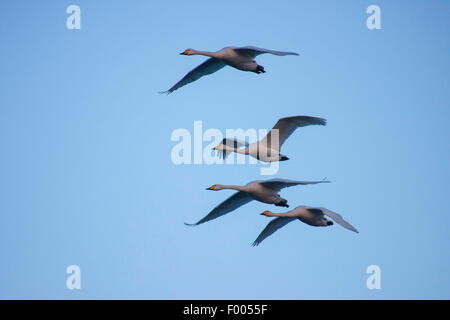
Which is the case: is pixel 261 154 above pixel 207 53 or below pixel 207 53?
below

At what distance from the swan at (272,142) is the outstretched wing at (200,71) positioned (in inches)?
81.2

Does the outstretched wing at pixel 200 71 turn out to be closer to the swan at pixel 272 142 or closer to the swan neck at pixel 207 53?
the swan neck at pixel 207 53

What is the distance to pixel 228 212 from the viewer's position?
2334cm

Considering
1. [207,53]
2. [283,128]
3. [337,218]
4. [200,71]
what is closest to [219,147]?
[283,128]

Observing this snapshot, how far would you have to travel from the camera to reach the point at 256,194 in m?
22.1

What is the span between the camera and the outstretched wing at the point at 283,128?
2238 cm

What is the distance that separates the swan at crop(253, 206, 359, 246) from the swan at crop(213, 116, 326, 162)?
54.6 inches

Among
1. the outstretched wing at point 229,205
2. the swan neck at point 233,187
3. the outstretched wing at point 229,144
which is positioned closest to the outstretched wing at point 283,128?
the outstretched wing at point 229,144

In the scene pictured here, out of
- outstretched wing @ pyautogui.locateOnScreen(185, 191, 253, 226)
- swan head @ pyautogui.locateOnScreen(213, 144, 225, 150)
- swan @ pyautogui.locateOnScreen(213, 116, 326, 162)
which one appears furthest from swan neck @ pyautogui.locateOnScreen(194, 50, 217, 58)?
outstretched wing @ pyautogui.locateOnScreen(185, 191, 253, 226)

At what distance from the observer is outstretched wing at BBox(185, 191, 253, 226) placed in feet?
75.4

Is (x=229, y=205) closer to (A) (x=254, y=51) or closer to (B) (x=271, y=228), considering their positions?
(B) (x=271, y=228)

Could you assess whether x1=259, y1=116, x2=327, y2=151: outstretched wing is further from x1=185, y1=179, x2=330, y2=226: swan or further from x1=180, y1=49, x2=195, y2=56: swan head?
x1=180, y1=49, x2=195, y2=56: swan head

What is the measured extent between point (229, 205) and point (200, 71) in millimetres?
3591
